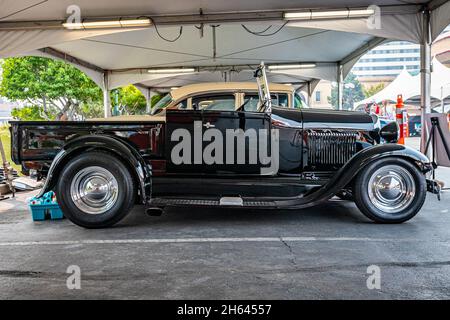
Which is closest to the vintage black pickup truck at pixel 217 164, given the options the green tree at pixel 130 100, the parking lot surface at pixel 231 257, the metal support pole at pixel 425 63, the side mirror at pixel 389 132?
the side mirror at pixel 389 132

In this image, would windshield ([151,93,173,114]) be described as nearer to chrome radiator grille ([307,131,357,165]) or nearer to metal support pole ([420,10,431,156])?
chrome radiator grille ([307,131,357,165])

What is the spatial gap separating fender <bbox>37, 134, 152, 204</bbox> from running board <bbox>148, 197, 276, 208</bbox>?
15cm

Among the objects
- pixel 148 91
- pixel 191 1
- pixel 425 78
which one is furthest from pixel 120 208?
pixel 148 91

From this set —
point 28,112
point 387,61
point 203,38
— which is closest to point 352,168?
point 203,38

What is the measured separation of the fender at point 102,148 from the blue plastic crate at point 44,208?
0.67 meters

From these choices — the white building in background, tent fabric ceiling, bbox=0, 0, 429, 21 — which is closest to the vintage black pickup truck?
tent fabric ceiling, bbox=0, 0, 429, 21

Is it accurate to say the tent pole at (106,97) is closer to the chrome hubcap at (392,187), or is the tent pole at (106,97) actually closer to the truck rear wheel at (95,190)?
the truck rear wheel at (95,190)

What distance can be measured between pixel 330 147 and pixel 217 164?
4.67 feet

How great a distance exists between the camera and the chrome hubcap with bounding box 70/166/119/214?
429 cm

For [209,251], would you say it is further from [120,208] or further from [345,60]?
[345,60]

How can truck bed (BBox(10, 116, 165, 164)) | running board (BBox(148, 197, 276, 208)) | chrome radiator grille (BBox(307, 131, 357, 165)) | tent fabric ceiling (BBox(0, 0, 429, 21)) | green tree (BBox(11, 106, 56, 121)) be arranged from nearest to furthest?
running board (BBox(148, 197, 276, 208)) < truck bed (BBox(10, 116, 165, 164)) < chrome radiator grille (BBox(307, 131, 357, 165)) < tent fabric ceiling (BBox(0, 0, 429, 21)) < green tree (BBox(11, 106, 56, 121))

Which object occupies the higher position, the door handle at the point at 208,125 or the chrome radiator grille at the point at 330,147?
the door handle at the point at 208,125

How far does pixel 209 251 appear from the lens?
346 cm

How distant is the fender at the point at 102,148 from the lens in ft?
13.8
